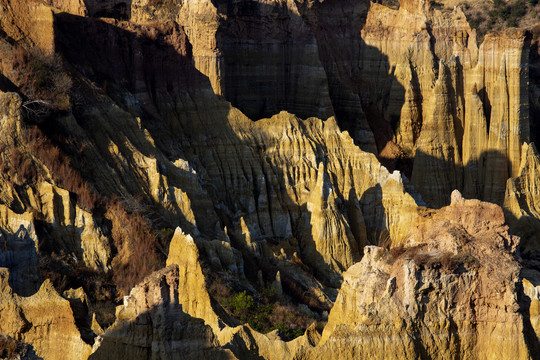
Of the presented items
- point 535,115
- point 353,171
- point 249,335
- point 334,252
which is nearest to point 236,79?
point 353,171

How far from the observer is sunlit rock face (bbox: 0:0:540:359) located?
99.1 ft

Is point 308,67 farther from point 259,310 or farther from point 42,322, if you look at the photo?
point 42,322

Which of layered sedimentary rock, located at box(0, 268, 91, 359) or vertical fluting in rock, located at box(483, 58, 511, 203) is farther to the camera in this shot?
vertical fluting in rock, located at box(483, 58, 511, 203)

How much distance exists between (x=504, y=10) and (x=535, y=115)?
97.8ft

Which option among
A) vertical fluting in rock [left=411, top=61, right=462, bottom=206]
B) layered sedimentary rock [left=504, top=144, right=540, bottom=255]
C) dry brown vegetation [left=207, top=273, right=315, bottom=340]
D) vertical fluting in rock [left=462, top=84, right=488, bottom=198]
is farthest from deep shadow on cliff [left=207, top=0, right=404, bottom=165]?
dry brown vegetation [left=207, top=273, right=315, bottom=340]

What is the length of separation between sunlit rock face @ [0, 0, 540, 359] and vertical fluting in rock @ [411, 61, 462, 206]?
0.33 ft

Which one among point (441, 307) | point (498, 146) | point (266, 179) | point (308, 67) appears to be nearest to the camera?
point (441, 307)

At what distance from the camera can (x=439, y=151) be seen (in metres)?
78.3

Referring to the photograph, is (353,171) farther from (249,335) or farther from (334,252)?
(249,335)

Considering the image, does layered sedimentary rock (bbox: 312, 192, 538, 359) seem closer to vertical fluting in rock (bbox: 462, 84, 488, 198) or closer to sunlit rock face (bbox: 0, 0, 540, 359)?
sunlit rock face (bbox: 0, 0, 540, 359)

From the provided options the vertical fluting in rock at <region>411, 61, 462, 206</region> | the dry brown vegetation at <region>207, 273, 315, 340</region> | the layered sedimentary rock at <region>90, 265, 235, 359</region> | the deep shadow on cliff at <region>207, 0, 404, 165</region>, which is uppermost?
the deep shadow on cliff at <region>207, 0, 404, 165</region>

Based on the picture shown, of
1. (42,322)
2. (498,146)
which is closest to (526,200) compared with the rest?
(498,146)

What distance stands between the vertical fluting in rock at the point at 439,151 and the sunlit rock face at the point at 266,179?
4.0 inches

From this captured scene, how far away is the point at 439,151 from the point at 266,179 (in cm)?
1815
